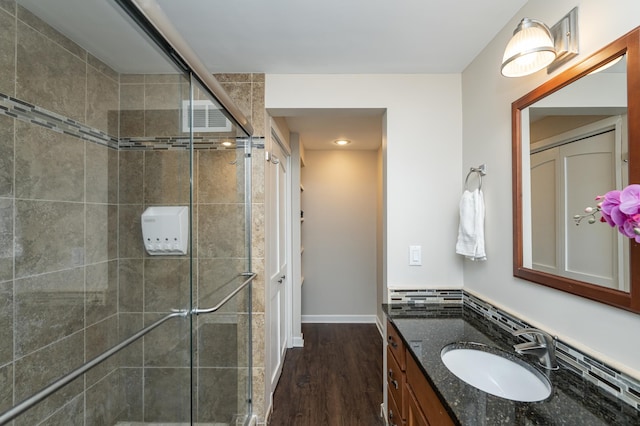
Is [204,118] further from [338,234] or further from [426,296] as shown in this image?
[338,234]

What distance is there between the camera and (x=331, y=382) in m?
2.41

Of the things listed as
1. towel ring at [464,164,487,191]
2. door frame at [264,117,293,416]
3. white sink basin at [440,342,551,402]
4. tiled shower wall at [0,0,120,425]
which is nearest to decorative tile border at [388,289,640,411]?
white sink basin at [440,342,551,402]

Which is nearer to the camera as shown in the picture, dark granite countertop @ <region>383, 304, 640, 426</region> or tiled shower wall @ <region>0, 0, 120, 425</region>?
dark granite countertop @ <region>383, 304, 640, 426</region>

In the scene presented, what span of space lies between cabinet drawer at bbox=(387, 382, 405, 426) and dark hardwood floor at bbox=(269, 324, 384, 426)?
0.34 m

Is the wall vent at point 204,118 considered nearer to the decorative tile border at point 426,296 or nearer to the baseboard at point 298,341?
the decorative tile border at point 426,296

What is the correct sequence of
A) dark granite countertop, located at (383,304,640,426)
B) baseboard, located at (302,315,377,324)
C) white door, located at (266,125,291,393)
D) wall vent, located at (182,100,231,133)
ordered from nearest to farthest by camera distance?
dark granite countertop, located at (383,304,640,426), wall vent, located at (182,100,231,133), white door, located at (266,125,291,393), baseboard, located at (302,315,377,324)

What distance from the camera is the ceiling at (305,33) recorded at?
1258 mm

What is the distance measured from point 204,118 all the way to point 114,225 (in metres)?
0.88

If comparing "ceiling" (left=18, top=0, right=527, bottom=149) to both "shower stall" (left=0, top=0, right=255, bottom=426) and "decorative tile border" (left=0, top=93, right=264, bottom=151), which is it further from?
"decorative tile border" (left=0, top=93, right=264, bottom=151)

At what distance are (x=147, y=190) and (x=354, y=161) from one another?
2658mm

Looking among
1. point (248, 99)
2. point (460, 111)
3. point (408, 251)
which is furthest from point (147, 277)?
point (460, 111)

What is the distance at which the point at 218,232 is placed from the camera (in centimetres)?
179

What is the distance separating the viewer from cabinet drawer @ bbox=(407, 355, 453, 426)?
0.91 meters

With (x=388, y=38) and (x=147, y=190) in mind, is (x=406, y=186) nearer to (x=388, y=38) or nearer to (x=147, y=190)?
(x=388, y=38)
